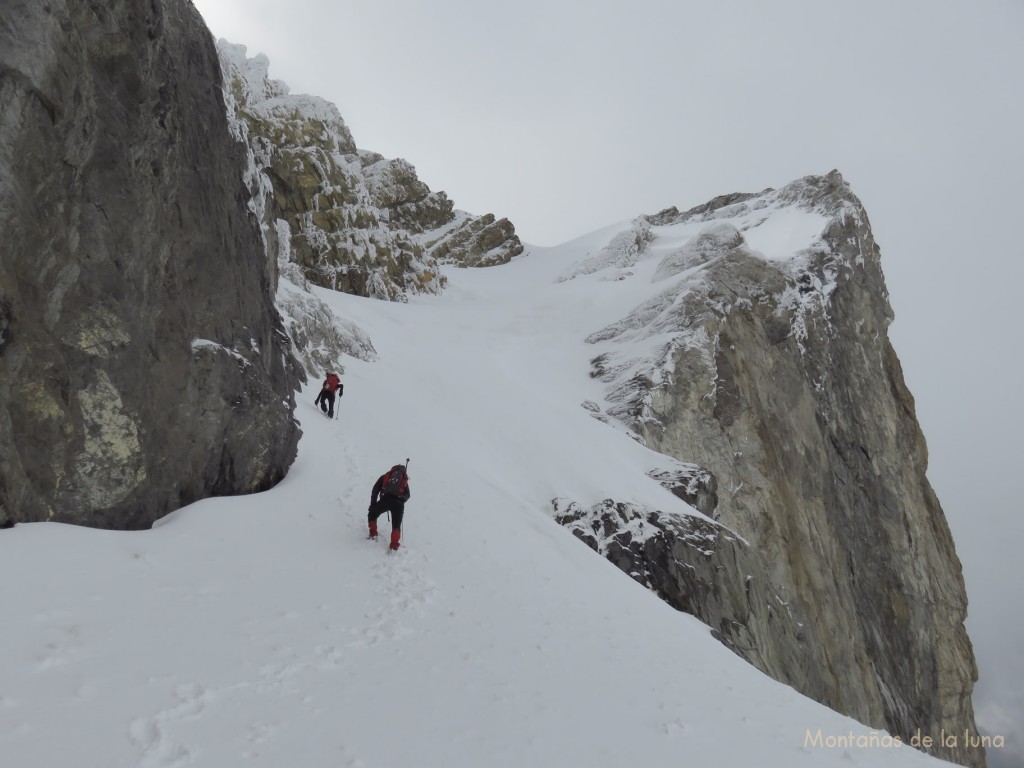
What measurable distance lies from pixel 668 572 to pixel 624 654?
346 inches

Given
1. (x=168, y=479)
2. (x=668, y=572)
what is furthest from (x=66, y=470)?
(x=668, y=572)

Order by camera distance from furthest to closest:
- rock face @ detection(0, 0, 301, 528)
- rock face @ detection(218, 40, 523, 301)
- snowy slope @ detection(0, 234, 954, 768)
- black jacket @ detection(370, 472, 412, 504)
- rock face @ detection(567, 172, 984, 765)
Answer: rock face @ detection(218, 40, 523, 301)
rock face @ detection(567, 172, 984, 765)
black jacket @ detection(370, 472, 412, 504)
rock face @ detection(0, 0, 301, 528)
snowy slope @ detection(0, 234, 954, 768)

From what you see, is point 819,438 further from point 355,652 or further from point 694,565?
point 355,652

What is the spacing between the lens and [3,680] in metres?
4.17

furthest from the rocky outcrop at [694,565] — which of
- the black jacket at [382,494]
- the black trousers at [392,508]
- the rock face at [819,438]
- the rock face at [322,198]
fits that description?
the rock face at [322,198]

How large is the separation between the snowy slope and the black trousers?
46cm

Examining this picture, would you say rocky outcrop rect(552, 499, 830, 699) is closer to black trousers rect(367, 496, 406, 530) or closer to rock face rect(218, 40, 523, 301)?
black trousers rect(367, 496, 406, 530)

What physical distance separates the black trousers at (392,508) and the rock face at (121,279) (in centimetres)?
244

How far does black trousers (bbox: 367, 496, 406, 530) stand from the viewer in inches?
364

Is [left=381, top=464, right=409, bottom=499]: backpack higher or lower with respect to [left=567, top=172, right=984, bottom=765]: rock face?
lower

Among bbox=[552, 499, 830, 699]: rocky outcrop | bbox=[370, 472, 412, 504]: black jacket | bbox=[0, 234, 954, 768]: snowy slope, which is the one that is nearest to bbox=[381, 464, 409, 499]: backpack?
bbox=[370, 472, 412, 504]: black jacket

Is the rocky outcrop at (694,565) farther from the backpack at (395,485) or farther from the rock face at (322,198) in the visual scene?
the rock face at (322,198)

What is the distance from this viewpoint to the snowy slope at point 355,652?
14.3ft

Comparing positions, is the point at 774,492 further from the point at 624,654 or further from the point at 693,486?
the point at 624,654
